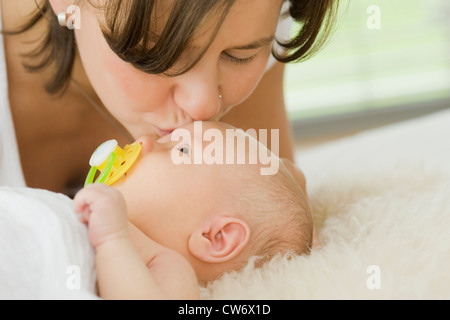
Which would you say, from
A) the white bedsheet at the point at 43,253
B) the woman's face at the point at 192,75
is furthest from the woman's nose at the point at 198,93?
the white bedsheet at the point at 43,253

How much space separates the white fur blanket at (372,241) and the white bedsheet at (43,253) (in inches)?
8.1

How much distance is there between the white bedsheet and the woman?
0.34 m

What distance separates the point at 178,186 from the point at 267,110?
877 mm

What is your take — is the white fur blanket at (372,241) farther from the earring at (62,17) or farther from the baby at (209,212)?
the earring at (62,17)

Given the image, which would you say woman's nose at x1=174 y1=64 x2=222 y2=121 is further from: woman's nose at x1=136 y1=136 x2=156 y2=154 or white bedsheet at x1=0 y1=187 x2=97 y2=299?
white bedsheet at x1=0 y1=187 x2=97 y2=299

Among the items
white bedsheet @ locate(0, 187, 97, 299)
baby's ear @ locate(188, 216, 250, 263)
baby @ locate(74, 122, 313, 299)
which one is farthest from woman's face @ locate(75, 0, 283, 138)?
white bedsheet @ locate(0, 187, 97, 299)

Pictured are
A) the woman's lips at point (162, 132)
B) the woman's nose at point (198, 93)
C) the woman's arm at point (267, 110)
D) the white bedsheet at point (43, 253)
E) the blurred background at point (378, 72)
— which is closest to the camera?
the white bedsheet at point (43, 253)

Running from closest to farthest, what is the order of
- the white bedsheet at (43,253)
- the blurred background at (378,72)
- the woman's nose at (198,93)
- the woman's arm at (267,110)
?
the white bedsheet at (43,253), the woman's nose at (198,93), the woman's arm at (267,110), the blurred background at (378,72)

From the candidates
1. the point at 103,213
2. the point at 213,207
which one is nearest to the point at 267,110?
the point at 213,207

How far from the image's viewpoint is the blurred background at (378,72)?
3.68 metres

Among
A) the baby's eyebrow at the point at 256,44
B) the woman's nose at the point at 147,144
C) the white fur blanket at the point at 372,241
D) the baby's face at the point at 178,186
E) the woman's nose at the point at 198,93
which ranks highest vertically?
the baby's eyebrow at the point at 256,44

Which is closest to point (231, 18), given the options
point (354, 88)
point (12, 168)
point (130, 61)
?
point (130, 61)
